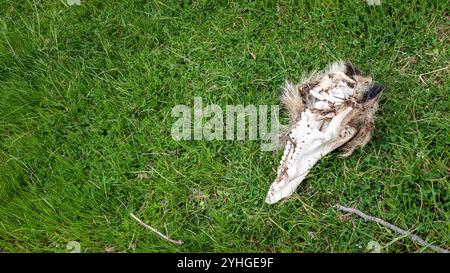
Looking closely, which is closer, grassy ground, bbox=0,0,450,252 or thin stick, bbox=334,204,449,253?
thin stick, bbox=334,204,449,253

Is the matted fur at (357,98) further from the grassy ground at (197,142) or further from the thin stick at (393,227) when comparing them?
the thin stick at (393,227)

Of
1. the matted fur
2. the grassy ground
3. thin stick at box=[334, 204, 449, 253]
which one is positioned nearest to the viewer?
thin stick at box=[334, 204, 449, 253]

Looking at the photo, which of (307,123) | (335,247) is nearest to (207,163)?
(307,123)

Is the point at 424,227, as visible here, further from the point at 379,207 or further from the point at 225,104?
the point at 225,104

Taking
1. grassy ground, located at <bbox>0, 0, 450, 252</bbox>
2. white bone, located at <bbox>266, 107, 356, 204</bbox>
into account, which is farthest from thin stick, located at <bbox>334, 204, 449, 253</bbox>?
white bone, located at <bbox>266, 107, 356, 204</bbox>

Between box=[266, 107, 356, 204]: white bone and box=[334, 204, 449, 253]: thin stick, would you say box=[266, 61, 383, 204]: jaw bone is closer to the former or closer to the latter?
box=[266, 107, 356, 204]: white bone

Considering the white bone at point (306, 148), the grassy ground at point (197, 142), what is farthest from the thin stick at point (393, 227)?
the white bone at point (306, 148)

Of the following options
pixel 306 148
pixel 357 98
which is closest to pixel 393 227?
pixel 306 148

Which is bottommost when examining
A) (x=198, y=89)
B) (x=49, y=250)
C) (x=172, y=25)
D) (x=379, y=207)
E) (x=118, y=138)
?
(x=49, y=250)
